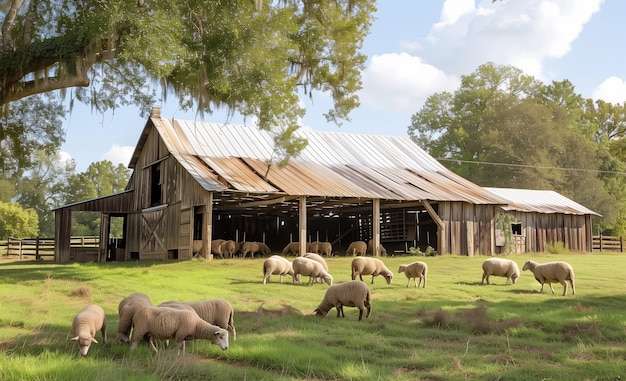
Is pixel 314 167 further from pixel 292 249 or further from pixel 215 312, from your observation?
pixel 215 312

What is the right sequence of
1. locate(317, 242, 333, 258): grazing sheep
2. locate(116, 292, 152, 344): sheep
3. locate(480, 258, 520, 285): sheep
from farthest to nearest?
locate(317, 242, 333, 258): grazing sheep, locate(480, 258, 520, 285): sheep, locate(116, 292, 152, 344): sheep

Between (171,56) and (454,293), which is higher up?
(171,56)

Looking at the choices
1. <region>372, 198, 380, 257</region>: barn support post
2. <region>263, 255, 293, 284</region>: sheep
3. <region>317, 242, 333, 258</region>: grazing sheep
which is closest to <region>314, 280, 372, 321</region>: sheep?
<region>263, 255, 293, 284</region>: sheep

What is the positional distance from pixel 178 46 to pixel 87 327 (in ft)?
28.1

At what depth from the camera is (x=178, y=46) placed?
49.3ft

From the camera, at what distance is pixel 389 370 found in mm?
7512

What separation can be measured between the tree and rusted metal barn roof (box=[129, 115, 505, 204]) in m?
7.79

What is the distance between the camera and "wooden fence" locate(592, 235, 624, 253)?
4453cm

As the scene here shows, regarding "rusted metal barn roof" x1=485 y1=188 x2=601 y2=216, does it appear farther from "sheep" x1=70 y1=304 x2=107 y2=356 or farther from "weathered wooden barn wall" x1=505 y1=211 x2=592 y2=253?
"sheep" x1=70 y1=304 x2=107 y2=356

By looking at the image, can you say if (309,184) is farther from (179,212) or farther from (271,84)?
(271,84)

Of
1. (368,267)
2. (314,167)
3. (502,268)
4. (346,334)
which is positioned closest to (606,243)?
(314,167)

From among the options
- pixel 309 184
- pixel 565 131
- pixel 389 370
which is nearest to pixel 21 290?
pixel 389 370

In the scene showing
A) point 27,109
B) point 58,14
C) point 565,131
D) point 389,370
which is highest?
point 565,131

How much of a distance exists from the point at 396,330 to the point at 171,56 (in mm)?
8560
